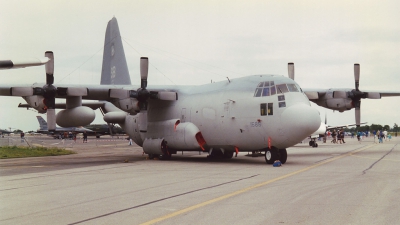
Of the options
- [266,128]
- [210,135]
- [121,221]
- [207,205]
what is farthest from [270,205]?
[210,135]

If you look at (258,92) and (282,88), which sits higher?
(282,88)

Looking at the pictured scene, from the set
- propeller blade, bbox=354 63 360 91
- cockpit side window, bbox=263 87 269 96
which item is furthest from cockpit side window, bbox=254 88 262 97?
propeller blade, bbox=354 63 360 91

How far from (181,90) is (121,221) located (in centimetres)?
1819

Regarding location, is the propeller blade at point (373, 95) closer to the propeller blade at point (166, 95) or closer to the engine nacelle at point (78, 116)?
the propeller blade at point (166, 95)

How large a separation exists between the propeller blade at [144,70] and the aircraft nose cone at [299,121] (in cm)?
917

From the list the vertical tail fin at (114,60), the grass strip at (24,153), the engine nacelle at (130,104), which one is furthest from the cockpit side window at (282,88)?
the grass strip at (24,153)

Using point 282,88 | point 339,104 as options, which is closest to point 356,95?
point 339,104

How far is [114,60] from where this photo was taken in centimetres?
3086

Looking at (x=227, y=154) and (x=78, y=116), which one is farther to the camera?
(x=227, y=154)

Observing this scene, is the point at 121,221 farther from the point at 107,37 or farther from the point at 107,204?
the point at 107,37

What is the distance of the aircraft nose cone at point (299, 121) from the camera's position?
17922 mm

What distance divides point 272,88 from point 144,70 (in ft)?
27.7

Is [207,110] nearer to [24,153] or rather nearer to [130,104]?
[130,104]

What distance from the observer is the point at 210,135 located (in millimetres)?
21938
